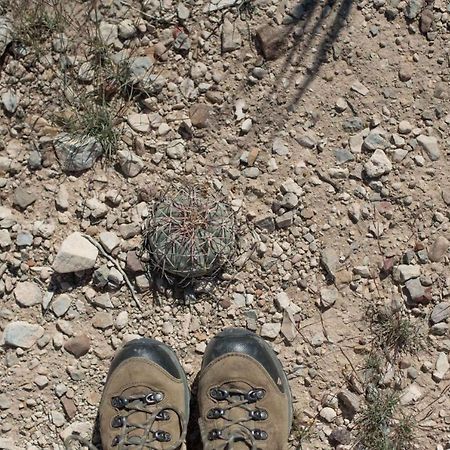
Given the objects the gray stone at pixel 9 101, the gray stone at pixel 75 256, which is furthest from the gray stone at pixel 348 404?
the gray stone at pixel 9 101

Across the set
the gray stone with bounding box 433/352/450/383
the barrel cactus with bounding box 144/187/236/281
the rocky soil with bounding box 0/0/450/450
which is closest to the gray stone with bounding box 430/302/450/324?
the rocky soil with bounding box 0/0/450/450

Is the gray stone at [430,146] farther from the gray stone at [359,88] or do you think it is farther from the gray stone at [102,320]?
the gray stone at [102,320]

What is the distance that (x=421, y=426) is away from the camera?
317 cm

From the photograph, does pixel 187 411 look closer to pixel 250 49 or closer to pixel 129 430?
pixel 129 430

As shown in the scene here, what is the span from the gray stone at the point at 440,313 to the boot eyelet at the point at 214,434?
3.40ft

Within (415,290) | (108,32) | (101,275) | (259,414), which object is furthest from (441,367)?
(108,32)

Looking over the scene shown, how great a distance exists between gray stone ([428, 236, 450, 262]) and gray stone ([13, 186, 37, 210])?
174 centimetres

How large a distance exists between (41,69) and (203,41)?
716 millimetres

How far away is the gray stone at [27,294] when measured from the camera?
3115 millimetres

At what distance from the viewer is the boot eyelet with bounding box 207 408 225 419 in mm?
3064

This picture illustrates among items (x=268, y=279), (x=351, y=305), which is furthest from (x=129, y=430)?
(x=351, y=305)

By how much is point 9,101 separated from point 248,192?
111cm

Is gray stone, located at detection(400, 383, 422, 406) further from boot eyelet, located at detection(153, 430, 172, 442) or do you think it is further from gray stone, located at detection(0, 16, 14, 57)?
gray stone, located at detection(0, 16, 14, 57)

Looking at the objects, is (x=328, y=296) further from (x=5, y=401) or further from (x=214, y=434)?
(x=5, y=401)
